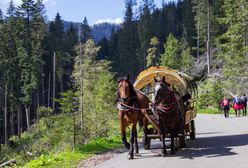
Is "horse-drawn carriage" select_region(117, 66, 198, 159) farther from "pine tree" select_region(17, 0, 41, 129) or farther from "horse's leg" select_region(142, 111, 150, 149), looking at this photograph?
"pine tree" select_region(17, 0, 41, 129)

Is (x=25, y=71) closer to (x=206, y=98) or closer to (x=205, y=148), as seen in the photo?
(x=206, y=98)

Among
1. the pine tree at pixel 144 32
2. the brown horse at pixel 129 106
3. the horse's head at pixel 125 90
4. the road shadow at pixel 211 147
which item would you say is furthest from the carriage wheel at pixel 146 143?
the pine tree at pixel 144 32

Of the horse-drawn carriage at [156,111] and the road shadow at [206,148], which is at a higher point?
the horse-drawn carriage at [156,111]

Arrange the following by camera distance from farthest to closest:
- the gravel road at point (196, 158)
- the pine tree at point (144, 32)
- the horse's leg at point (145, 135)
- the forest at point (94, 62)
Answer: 1. the pine tree at point (144, 32)
2. the forest at point (94, 62)
3. the horse's leg at point (145, 135)
4. the gravel road at point (196, 158)

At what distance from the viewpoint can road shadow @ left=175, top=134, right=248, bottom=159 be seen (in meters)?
12.4

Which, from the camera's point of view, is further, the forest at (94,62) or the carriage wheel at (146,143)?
the forest at (94,62)

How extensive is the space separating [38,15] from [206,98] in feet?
140

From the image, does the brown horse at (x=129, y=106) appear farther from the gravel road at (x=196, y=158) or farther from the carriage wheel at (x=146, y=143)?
the carriage wheel at (x=146, y=143)

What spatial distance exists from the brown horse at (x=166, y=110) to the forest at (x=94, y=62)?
7.17m

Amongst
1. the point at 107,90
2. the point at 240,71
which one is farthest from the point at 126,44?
the point at 107,90

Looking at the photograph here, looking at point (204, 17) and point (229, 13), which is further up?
point (204, 17)

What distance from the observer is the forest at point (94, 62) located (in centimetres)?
2765

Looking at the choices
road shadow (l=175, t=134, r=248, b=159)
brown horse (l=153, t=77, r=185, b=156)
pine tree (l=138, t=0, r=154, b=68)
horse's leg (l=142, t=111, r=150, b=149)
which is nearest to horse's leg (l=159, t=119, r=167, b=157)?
brown horse (l=153, t=77, r=185, b=156)

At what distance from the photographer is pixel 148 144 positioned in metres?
14.1
